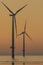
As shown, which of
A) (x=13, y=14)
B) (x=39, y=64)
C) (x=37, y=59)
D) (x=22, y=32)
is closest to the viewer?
(x=13, y=14)

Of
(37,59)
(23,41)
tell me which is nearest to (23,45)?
(23,41)

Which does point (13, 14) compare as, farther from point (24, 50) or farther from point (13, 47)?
point (24, 50)

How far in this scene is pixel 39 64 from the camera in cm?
3825

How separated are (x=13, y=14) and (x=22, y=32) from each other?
4.31 meters

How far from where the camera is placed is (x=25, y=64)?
1597 inches

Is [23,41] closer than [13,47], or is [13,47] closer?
[13,47]

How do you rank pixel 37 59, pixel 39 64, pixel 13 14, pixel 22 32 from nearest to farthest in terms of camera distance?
pixel 13 14 < pixel 22 32 < pixel 39 64 < pixel 37 59

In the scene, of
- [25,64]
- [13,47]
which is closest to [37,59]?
[25,64]

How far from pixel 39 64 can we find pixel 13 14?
995 cm

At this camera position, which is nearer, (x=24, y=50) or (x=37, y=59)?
(x=24, y=50)

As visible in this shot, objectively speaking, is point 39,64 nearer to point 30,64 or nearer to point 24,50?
point 30,64

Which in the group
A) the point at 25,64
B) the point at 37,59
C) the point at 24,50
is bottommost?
the point at 37,59

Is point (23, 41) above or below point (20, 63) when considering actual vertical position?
above

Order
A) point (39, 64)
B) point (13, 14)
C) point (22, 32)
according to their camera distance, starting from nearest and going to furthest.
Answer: point (13, 14)
point (22, 32)
point (39, 64)
